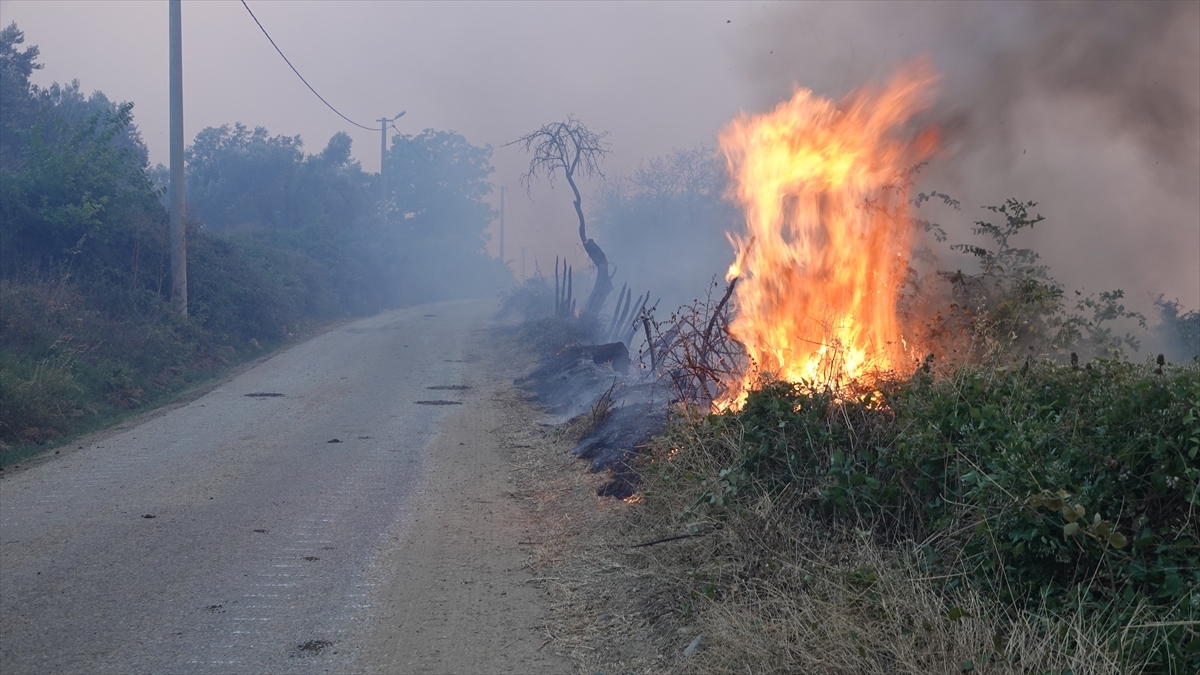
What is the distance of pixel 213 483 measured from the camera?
8672 mm

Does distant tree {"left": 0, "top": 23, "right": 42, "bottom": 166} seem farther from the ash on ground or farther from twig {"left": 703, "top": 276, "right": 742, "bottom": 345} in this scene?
twig {"left": 703, "top": 276, "right": 742, "bottom": 345}

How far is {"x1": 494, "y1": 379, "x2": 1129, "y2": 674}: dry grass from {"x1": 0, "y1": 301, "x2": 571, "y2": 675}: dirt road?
1.29ft

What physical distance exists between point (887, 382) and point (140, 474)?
7328mm

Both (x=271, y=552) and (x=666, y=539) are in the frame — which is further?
(x=271, y=552)

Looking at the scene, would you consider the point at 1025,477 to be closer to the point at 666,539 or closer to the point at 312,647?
the point at 666,539

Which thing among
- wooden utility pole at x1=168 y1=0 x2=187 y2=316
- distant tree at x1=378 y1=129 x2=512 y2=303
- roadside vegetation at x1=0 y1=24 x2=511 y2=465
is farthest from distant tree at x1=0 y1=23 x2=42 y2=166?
distant tree at x1=378 y1=129 x2=512 y2=303

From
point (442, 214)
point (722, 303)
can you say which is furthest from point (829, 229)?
point (442, 214)

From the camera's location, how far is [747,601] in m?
4.53

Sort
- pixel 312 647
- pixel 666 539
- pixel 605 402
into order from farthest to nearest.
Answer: pixel 605 402
pixel 666 539
pixel 312 647

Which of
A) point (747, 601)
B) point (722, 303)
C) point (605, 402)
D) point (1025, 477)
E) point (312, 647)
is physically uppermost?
point (722, 303)

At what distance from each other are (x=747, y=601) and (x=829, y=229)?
3.82m

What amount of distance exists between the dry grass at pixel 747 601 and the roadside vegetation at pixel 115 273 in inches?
285

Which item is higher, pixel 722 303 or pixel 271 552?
pixel 722 303

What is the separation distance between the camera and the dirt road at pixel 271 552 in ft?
16.4
